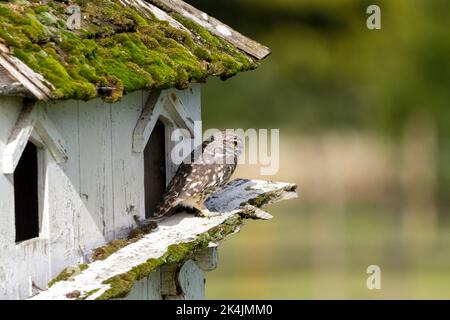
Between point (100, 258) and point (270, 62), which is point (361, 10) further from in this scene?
point (100, 258)

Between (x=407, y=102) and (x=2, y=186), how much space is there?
21.9 meters

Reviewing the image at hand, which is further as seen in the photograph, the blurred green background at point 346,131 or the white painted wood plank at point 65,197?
the blurred green background at point 346,131

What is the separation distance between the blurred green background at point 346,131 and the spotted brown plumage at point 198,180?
11.7 metres

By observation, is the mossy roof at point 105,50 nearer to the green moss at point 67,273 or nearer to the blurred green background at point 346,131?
the green moss at point 67,273

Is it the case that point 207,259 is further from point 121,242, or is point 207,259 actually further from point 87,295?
point 87,295

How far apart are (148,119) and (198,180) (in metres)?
0.45

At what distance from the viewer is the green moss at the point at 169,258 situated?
18.3ft

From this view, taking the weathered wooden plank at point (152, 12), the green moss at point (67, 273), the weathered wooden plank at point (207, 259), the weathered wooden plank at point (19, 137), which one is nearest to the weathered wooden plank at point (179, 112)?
the weathered wooden plank at point (152, 12)

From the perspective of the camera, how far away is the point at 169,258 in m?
6.09

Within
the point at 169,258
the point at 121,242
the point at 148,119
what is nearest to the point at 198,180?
the point at 148,119

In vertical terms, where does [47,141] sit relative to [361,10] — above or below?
below

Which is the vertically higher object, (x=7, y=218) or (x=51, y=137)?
(x=51, y=137)
